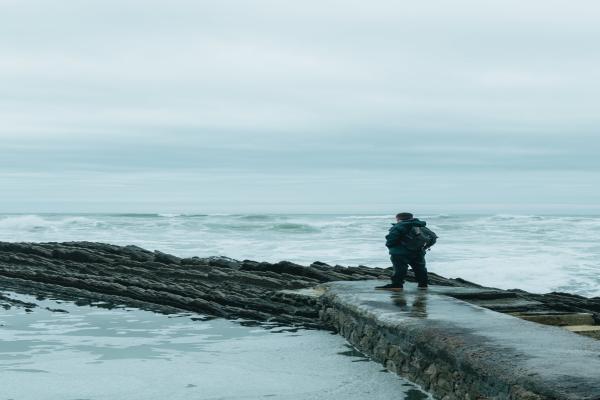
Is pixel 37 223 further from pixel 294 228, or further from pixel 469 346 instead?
pixel 469 346

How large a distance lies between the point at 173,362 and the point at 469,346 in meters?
3.58

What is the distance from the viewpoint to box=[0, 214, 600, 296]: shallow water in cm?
2438

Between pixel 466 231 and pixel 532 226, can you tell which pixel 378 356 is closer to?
pixel 466 231

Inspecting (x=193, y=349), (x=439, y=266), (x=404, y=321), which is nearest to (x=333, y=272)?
(x=193, y=349)

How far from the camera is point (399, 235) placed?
1028 centimetres

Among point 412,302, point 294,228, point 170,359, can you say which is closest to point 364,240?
point 294,228

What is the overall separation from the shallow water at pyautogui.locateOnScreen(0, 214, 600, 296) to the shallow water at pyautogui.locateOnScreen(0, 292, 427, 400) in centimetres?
1214

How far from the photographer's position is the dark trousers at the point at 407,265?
10.5m

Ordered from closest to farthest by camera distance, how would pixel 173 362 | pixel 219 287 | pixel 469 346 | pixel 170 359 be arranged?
1. pixel 469 346
2. pixel 173 362
3. pixel 170 359
4. pixel 219 287

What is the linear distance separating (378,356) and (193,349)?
7.65 ft

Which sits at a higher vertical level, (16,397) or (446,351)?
(446,351)

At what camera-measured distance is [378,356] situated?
8281 millimetres

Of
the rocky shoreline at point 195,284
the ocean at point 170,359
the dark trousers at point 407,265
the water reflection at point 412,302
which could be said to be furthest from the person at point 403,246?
the ocean at point 170,359

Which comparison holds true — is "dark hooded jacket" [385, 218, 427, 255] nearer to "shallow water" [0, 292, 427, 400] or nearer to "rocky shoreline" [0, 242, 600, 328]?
"rocky shoreline" [0, 242, 600, 328]
